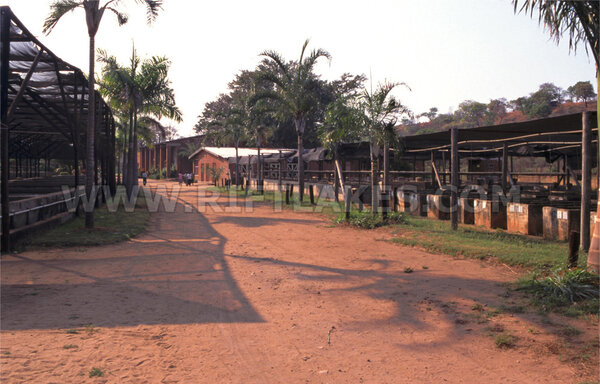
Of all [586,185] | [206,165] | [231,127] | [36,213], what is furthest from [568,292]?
[206,165]

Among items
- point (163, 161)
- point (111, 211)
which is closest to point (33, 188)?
point (111, 211)

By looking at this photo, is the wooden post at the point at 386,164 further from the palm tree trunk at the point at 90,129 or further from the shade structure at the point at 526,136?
the palm tree trunk at the point at 90,129

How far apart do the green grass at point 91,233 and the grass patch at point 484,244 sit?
707 cm

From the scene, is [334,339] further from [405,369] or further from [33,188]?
[33,188]

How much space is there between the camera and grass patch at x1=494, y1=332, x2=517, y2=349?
4.59 meters

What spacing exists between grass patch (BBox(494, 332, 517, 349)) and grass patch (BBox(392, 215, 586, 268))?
117 inches

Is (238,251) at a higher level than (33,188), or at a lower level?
lower

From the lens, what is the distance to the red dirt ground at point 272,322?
4.12m

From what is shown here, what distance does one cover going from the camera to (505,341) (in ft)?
15.2

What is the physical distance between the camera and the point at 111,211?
688 inches

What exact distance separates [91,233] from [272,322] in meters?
7.98

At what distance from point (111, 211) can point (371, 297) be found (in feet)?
45.4

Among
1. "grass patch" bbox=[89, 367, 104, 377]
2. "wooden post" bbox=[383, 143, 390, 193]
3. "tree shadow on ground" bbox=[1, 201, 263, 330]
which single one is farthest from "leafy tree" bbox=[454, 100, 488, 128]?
"grass patch" bbox=[89, 367, 104, 377]

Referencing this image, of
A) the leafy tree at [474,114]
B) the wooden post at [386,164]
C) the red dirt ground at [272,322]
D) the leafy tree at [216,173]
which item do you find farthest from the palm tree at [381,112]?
the leafy tree at [474,114]
